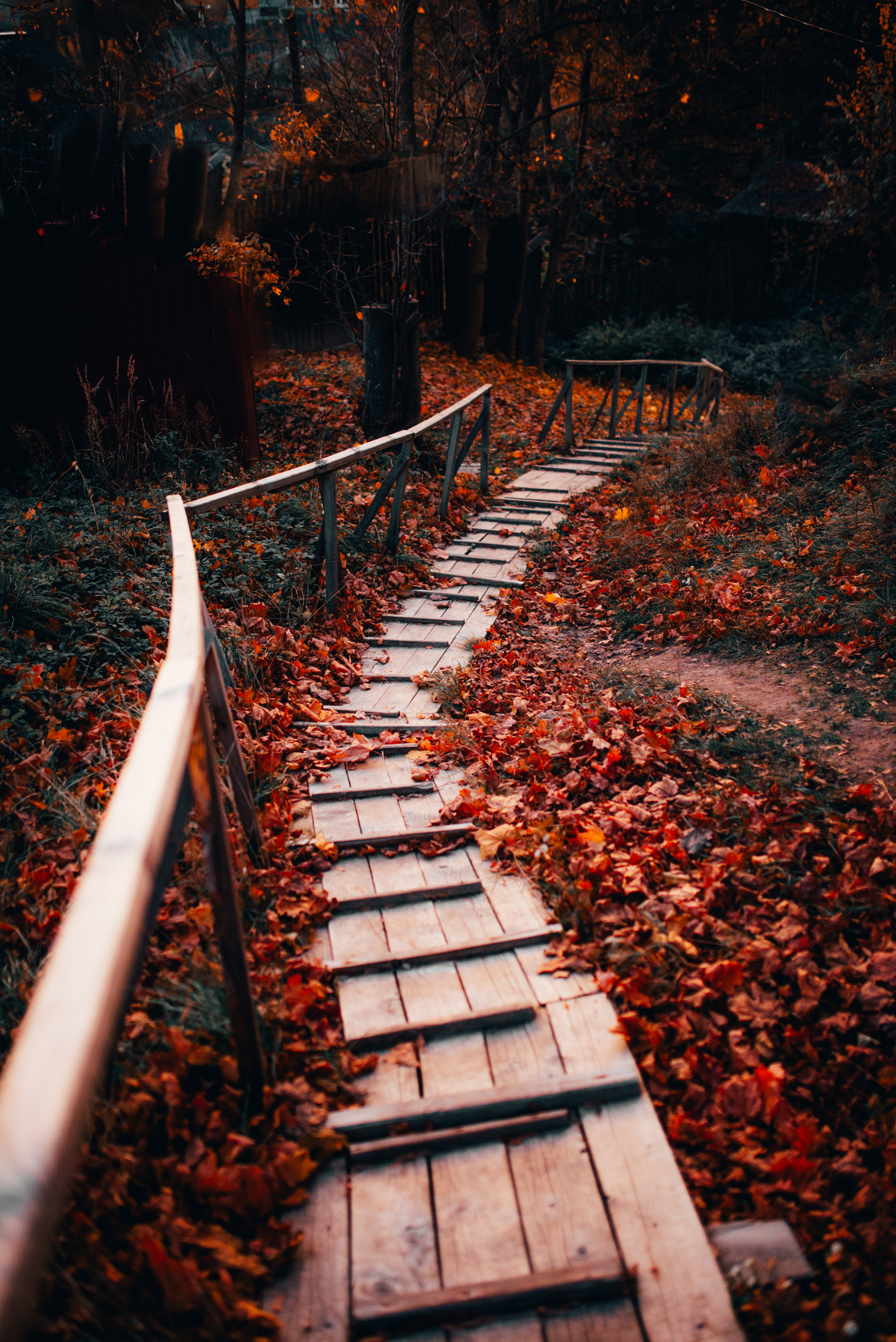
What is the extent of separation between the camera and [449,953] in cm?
286

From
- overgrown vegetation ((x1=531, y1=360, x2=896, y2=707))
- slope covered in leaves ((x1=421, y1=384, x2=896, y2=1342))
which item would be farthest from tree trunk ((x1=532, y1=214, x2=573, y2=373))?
slope covered in leaves ((x1=421, y1=384, x2=896, y2=1342))

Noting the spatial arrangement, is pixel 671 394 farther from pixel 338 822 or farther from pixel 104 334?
pixel 338 822

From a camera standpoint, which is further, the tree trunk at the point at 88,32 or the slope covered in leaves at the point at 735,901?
the tree trunk at the point at 88,32

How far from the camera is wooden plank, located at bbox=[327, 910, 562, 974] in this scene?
2771 mm

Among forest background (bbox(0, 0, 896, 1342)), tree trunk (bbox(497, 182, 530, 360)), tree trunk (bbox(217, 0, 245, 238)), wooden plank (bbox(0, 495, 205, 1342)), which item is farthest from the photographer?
tree trunk (bbox(497, 182, 530, 360))

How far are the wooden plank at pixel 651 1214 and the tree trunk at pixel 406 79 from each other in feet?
30.5

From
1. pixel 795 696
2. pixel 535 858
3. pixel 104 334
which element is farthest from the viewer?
pixel 104 334

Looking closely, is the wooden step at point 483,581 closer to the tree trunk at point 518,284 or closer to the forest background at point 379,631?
the forest background at point 379,631

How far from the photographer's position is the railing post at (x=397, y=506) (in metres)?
6.73

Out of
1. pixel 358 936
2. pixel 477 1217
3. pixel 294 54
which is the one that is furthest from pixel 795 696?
A: pixel 294 54

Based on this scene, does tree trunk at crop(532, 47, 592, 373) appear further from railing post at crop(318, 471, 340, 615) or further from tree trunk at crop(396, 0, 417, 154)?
railing post at crop(318, 471, 340, 615)

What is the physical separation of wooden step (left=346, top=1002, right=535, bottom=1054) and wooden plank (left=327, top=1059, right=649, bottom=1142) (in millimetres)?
236

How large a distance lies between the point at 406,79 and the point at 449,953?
9.07m

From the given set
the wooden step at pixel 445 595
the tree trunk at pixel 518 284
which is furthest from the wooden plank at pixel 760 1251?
the tree trunk at pixel 518 284
